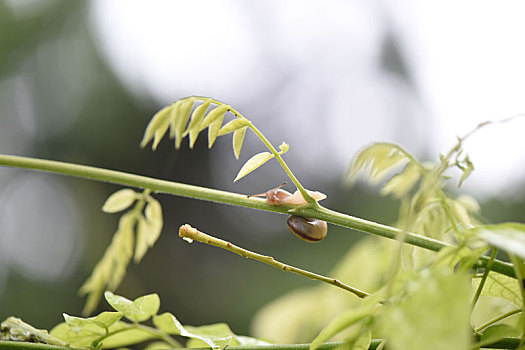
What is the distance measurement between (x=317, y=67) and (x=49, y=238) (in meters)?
1.73

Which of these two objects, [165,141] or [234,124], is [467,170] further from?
[165,141]

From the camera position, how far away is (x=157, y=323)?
0.19 metres

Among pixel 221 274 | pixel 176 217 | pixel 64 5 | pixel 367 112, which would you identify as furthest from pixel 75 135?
pixel 367 112

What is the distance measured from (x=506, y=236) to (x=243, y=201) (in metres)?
0.07

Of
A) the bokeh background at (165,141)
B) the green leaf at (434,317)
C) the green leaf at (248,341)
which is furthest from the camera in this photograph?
the bokeh background at (165,141)

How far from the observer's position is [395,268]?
9 cm

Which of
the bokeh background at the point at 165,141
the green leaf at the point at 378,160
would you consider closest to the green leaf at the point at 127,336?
the green leaf at the point at 378,160

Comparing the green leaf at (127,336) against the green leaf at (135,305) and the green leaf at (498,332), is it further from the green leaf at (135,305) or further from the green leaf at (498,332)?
the green leaf at (498,332)

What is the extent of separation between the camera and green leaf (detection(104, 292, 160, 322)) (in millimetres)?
154

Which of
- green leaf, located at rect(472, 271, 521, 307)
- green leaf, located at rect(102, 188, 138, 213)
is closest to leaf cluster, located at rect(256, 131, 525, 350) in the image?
green leaf, located at rect(472, 271, 521, 307)

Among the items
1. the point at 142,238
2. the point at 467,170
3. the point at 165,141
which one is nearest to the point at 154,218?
the point at 142,238

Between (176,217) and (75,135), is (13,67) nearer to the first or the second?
(75,135)

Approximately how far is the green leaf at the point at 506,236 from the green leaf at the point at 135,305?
104mm

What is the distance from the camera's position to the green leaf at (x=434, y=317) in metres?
0.07
